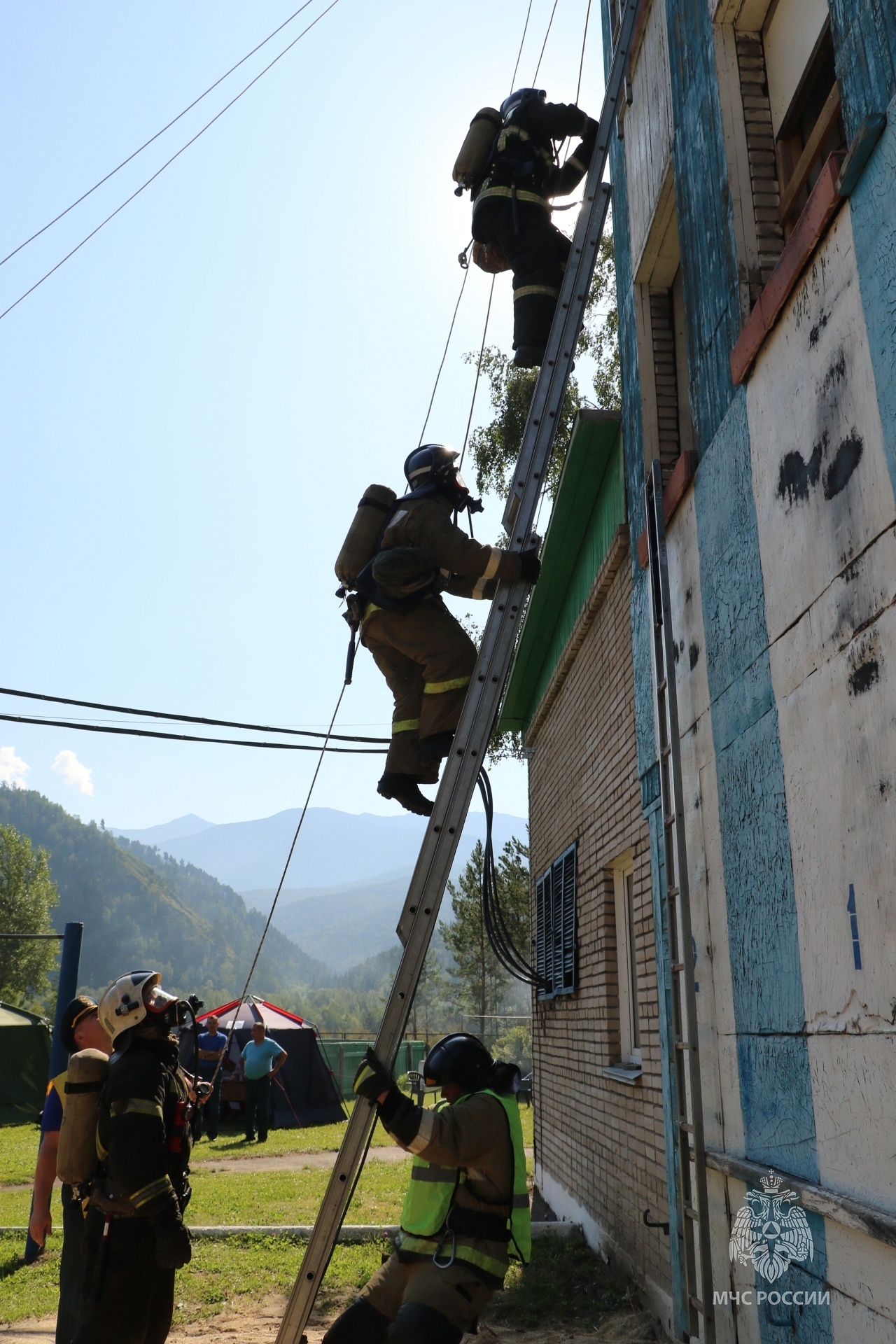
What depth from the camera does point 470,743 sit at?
4.00 m

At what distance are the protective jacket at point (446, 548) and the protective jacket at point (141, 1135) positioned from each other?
233 cm

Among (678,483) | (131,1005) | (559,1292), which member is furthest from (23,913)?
(678,483)

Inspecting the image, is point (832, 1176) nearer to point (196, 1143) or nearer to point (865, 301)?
point (865, 301)

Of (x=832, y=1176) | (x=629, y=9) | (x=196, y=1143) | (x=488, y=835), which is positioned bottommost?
(x=196, y=1143)

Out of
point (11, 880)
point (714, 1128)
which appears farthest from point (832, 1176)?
point (11, 880)

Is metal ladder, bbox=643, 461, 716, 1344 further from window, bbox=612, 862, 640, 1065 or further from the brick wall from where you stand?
window, bbox=612, 862, 640, 1065

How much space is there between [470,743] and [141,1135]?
7.39ft

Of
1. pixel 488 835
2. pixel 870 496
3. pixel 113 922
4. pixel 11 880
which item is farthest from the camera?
pixel 113 922

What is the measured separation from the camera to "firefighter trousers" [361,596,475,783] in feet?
14.3

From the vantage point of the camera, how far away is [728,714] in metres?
3.71

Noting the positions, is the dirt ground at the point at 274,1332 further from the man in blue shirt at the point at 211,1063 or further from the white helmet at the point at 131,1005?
the man in blue shirt at the point at 211,1063

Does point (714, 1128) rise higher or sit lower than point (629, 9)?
lower

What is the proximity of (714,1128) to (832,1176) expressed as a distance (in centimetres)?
105

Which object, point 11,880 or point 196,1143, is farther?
point 11,880
